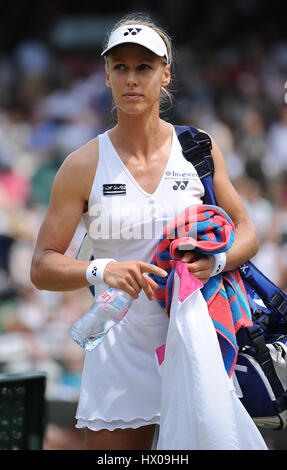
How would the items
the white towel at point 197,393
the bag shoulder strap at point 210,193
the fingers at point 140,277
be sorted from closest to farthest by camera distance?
the white towel at point 197,393
the fingers at point 140,277
the bag shoulder strap at point 210,193

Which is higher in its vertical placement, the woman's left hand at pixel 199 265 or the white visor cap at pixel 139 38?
the white visor cap at pixel 139 38

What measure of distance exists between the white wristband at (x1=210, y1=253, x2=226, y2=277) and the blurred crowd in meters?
2.49

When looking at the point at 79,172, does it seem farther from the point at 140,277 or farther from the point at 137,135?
the point at 140,277

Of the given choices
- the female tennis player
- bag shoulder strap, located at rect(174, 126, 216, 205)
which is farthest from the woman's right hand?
bag shoulder strap, located at rect(174, 126, 216, 205)

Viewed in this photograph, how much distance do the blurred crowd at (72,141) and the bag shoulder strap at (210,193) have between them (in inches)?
90.2

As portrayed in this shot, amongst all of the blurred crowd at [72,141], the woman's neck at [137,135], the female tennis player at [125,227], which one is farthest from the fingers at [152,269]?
the blurred crowd at [72,141]

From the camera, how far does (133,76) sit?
2822 millimetres

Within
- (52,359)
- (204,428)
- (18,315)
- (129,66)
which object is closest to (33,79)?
(18,315)

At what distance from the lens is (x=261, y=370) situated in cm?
273

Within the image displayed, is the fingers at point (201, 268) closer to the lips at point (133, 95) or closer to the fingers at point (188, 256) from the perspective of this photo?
the fingers at point (188, 256)

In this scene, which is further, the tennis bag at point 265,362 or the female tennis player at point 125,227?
the female tennis player at point 125,227

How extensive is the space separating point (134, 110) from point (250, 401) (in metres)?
1.12

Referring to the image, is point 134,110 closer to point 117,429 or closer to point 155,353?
point 155,353

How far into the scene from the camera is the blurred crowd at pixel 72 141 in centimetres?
639
